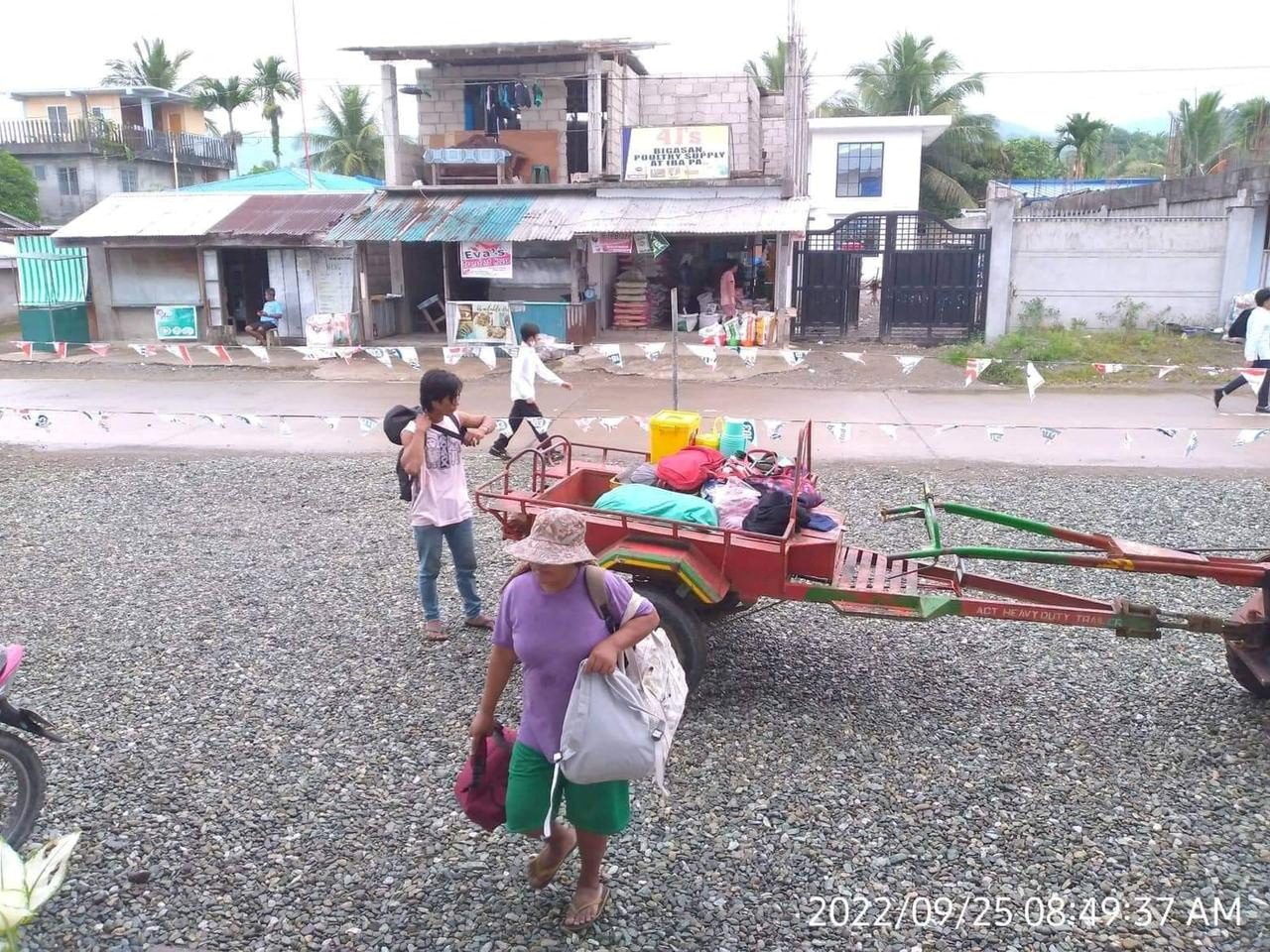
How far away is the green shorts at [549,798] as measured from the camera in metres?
3.20

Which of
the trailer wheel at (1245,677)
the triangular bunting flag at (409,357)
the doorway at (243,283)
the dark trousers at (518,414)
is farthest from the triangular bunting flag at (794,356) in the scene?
the doorway at (243,283)

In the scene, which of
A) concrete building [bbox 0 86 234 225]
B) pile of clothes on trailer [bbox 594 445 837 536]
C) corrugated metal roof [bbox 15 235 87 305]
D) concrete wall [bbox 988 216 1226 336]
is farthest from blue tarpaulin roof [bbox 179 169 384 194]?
pile of clothes on trailer [bbox 594 445 837 536]

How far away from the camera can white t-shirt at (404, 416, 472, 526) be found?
538 cm

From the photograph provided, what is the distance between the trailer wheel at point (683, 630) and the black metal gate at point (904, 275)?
14.7 meters

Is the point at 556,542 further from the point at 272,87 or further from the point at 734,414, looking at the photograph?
the point at 272,87

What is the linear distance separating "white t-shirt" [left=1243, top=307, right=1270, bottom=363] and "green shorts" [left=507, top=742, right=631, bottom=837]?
39.0ft

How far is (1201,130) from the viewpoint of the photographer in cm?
4009

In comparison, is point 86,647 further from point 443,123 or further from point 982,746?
point 443,123

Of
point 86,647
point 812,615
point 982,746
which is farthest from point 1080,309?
point 86,647

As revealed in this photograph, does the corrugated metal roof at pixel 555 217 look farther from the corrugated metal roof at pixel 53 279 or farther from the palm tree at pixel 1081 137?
the palm tree at pixel 1081 137

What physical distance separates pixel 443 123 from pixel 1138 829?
20.2 meters

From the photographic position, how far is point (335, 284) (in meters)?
20.1

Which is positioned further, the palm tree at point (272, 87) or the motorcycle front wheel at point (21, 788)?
the palm tree at point (272, 87)

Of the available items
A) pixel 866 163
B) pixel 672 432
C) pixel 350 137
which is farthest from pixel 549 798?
pixel 350 137
